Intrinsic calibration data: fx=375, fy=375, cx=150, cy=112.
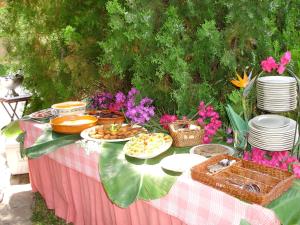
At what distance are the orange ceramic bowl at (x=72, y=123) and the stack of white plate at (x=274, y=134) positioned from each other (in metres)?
1.26

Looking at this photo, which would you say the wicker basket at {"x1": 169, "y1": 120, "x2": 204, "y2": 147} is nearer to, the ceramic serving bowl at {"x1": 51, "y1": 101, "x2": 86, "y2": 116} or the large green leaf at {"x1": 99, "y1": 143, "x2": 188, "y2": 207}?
the large green leaf at {"x1": 99, "y1": 143, "x2": 188, "y2": 207}

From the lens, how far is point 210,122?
2340 mm

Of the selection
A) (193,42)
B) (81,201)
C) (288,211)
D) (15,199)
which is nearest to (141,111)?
(193,42)

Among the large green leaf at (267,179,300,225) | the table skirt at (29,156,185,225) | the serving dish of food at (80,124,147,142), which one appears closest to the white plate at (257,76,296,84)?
the large green leaf at (267,179,300,225)

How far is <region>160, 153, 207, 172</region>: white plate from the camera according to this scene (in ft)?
6.28

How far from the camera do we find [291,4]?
8.30 feet

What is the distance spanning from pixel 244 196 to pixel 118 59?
145 centimetres

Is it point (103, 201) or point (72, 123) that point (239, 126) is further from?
point (72, 123)

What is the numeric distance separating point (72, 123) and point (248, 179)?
57.6 inches

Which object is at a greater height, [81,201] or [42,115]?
[42,115]

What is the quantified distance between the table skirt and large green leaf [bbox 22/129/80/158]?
0.27 m

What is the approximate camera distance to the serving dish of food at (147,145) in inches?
82.4

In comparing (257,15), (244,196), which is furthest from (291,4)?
(244,196)

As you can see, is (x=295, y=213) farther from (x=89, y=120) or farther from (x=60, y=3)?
(x=60, y=3)
